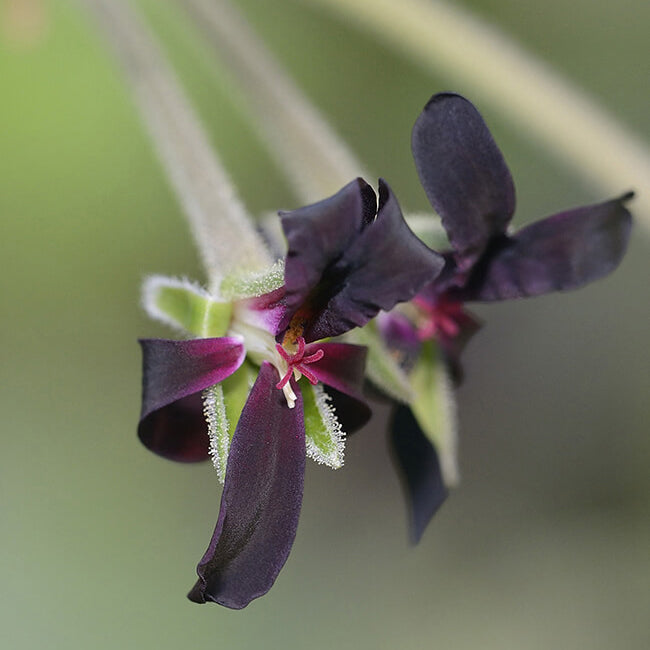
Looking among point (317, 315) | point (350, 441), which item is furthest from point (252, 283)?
point (350, 441)

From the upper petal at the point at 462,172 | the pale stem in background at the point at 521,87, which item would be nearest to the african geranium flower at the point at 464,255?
the upper petal at the point at 462,172

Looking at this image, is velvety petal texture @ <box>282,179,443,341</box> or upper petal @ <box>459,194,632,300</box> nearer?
velvety petal texture @ <box>282,179,443,341</box>

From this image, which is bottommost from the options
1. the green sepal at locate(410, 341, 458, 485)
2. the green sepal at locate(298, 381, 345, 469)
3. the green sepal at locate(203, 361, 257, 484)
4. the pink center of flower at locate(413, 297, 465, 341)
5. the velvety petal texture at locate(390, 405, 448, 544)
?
the velvety petal texture at locate(390, 405, 448, 544)

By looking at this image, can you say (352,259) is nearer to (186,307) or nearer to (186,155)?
(186,307)

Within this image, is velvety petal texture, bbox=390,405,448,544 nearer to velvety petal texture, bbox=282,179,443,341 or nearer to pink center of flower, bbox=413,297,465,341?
pink center of flower, bbox=413,297,465,341

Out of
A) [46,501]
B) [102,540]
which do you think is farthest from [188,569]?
[46,501]

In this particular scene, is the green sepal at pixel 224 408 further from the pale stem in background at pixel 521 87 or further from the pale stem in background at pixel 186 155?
the pale stem in background at pixel 521 87

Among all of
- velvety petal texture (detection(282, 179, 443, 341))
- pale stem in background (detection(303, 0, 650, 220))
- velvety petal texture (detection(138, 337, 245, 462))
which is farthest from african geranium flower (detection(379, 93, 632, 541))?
pale stem in background (detection(303, 0, 650, 220))
